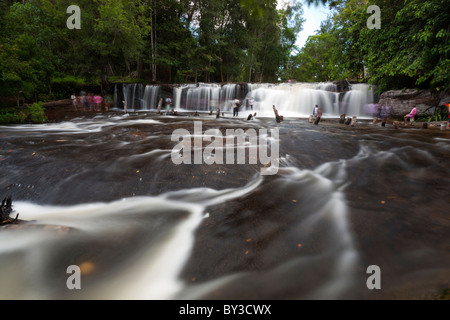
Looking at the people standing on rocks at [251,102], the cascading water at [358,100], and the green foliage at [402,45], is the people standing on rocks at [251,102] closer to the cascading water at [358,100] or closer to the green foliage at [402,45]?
the green foliage at [402,45]

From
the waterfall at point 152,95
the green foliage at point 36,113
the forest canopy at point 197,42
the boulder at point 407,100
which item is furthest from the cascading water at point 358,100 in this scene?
the green foliage at point 36,113

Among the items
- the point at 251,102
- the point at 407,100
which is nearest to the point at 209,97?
the point at 251,102

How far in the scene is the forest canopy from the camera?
11.3 metres

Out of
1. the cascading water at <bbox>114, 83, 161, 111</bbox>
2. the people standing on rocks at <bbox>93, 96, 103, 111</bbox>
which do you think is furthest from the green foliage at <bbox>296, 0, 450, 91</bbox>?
the people standing on rocks at <bbox>93, 96, 103, 111</bbox>

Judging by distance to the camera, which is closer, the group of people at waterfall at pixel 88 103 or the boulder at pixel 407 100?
the boulder at pixel 407 100

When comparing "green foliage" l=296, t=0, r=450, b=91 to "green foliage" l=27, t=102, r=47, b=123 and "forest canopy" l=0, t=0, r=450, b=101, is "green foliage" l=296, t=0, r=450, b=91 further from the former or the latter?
"green foliage" l=27, t=102, r=47, b=123

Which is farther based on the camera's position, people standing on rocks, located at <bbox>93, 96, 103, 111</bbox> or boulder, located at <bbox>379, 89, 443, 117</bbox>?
people standing on rocks, located at <bbox>93, 96, 103, 111</bbox>

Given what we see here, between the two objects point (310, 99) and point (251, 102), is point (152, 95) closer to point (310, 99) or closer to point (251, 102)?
point (251, 102)

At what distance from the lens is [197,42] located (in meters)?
28.9

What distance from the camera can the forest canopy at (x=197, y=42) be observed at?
11.3 meters
